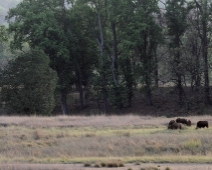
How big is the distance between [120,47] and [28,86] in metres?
15.7

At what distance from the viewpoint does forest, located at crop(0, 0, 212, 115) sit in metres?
42.5

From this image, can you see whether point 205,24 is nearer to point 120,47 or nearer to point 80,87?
point 120,47

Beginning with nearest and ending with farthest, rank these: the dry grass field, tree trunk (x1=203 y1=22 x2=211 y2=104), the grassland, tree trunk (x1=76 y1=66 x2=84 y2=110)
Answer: the dry grass field → the grassland → tree trunk (x1=203 y1=22 x2=211 y2=104) → tree trunk (x1=76 y1=66 x2=84 y2=110)

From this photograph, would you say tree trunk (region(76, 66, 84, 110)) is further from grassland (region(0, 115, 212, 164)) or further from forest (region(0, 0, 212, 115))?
grassland (region(0, 115, 212, 164))

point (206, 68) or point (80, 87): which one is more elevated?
point (206, 68)

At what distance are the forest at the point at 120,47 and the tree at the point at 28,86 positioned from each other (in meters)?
0.92

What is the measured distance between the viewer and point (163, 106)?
4450 centimetres

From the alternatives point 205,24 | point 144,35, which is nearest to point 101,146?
point 144,35

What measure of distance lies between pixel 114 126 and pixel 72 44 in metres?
22.2

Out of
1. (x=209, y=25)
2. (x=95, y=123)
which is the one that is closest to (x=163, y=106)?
(x=209, y=25)

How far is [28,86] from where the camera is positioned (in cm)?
3634

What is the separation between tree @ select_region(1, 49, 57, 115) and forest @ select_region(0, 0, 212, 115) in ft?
3.03

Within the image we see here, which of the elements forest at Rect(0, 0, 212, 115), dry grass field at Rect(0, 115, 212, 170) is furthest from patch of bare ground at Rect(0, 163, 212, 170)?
forest at Rect(0, 0, 212, 115)

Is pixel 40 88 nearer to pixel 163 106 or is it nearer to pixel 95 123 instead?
pixel 95 123
